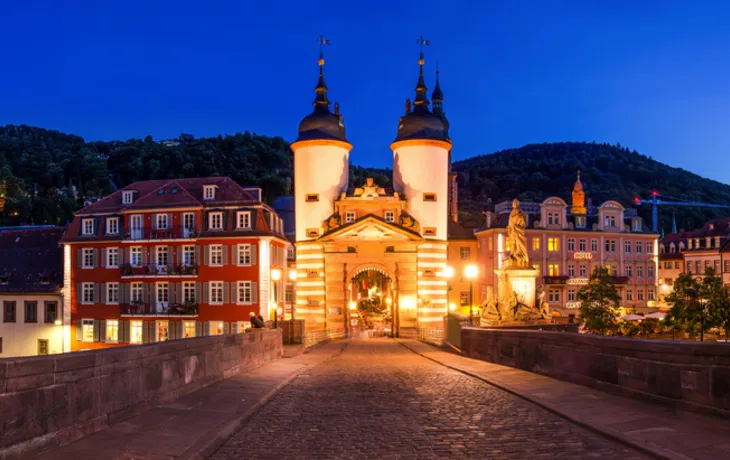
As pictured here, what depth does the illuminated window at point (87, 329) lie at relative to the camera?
57.8 meters

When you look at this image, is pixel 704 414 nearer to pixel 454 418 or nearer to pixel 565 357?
pixel 454 418

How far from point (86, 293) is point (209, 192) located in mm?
12718

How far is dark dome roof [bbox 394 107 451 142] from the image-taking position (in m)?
57.8

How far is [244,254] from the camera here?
A: 5462 cm

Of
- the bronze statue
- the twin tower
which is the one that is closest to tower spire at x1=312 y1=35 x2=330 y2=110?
the twin tower

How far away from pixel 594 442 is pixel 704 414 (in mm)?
2071

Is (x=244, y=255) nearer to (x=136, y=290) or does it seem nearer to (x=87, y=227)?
(x=136, y=290)

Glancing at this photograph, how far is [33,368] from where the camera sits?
9.48m

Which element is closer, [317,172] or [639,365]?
[639,365]

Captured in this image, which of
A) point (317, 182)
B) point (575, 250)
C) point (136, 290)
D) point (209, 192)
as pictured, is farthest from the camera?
point (575, 250)

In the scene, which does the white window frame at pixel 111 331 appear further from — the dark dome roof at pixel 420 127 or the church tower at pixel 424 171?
the dark dome roof at pixel 420 127

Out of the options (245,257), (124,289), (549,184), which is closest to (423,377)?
(245,257)

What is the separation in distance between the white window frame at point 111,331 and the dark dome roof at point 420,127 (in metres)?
26.2

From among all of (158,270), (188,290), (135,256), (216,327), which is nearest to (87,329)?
(135,256)
